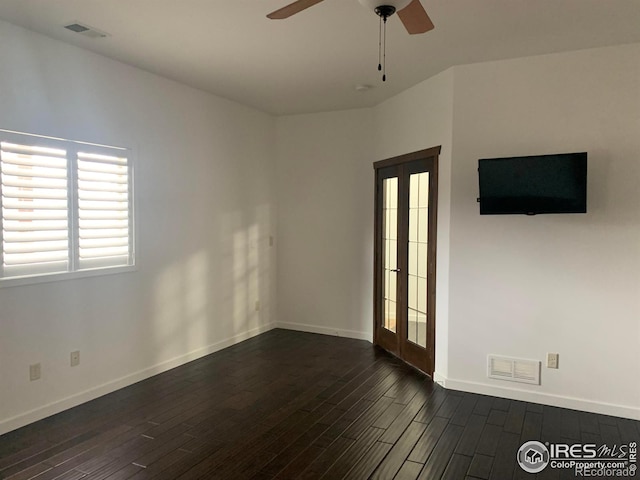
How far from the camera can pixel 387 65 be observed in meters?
4.11

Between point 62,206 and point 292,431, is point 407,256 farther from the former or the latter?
point 62,206

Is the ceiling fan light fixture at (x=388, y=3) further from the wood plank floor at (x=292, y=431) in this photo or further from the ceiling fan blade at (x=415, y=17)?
the wood plank floor at (x=292, y=431)

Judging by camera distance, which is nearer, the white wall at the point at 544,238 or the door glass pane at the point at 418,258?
the white wall at the point at 544,238

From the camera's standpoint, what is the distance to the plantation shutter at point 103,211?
12.4 ft

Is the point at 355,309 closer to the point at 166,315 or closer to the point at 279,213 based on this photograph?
the point at 279,213

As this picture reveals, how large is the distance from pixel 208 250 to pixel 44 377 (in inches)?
80.3

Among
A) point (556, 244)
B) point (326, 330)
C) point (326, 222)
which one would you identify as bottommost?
point (326, 330)

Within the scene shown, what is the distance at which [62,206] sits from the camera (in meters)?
3.62

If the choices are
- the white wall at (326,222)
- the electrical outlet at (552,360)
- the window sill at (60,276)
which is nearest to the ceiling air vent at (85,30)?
the window sill at (60,276)

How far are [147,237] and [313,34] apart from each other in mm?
2341

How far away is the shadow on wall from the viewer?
462 cm

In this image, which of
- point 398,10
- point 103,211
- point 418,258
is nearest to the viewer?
point 398,10

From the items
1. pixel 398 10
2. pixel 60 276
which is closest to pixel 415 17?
pixel 398 10

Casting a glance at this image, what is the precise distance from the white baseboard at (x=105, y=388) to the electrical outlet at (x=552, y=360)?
132 inches
